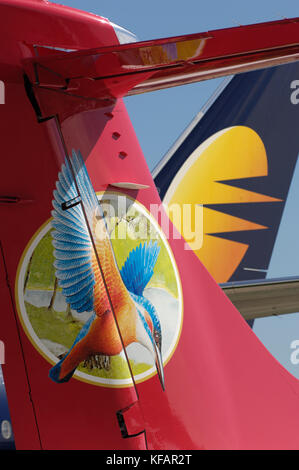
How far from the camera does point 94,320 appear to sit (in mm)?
2301

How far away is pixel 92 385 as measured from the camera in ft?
7.52

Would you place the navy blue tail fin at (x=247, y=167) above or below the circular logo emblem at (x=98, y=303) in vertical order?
above

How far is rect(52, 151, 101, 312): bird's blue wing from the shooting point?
2271 millimetres

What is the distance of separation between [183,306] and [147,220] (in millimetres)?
386

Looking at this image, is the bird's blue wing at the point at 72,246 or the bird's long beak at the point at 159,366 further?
the bird's long beak at the point at 159,366

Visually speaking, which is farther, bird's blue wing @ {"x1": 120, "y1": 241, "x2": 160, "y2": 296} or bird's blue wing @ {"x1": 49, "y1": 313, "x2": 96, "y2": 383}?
bird's blue wing @ {"x1": 120, "y1": 241, "x2": 160, "y2": 296}

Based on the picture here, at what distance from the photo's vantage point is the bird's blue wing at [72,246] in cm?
227

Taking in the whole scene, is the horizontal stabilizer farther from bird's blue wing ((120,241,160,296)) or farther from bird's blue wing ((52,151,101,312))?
bird's blue wing ((120,241,160,296))

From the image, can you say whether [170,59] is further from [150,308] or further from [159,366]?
[159,366]

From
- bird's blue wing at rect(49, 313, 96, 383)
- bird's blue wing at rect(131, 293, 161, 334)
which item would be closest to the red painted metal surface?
bird's blue wing at rect(49, 313, 96, 383)

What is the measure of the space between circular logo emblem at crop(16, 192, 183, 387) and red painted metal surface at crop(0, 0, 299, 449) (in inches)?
1.5

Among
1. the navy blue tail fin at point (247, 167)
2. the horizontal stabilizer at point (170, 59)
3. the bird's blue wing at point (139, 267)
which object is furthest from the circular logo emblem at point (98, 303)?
the navy blue tail fin at point (247, 167)

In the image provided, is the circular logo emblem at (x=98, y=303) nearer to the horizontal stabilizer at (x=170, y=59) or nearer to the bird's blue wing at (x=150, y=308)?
the bird's blue wing at (x=150, y=308)

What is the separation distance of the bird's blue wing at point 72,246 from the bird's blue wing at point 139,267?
18 cm
